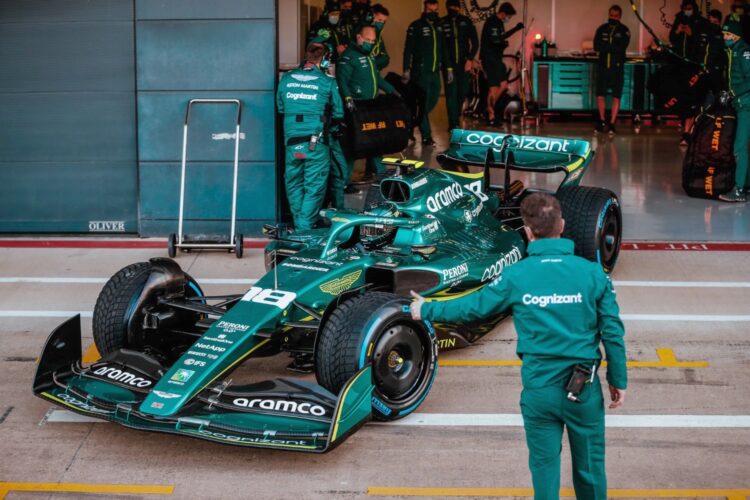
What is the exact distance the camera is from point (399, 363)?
23.1 feet

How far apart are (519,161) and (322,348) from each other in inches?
163

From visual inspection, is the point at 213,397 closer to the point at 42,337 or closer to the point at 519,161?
the point at 42,337

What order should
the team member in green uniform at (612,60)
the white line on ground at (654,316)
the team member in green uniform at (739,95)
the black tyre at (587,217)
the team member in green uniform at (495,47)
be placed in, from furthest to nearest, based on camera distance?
the team member in green uniform at (495,47) → the team member in green uniform at (612,60) → the team member in green uniform at (739,95) → the black tyre at (587,217) → the white line on ground at (654,316)

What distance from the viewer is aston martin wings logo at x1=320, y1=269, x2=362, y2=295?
24.5 ft

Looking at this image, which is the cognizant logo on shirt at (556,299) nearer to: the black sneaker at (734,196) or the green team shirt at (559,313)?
the green team shirt at (559,313)

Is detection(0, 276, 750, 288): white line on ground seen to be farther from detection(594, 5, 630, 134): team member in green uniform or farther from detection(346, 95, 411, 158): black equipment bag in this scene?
detection(594, 5, 630, 134): team member in green uniform

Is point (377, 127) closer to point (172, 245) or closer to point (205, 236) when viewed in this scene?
point (205, 236)

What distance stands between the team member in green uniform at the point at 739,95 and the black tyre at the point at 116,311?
816cm

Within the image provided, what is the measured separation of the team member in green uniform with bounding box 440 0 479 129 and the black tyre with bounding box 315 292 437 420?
467 inches

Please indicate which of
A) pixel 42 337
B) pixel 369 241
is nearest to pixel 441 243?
pixel 369 241

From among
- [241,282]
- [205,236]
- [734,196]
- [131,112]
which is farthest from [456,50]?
[241,282]

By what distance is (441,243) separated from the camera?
841cm

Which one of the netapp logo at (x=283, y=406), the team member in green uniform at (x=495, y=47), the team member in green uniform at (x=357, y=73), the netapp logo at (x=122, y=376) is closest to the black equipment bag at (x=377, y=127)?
the team member in green uniform at (x=357, y=73)

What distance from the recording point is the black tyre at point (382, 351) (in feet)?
22.0
